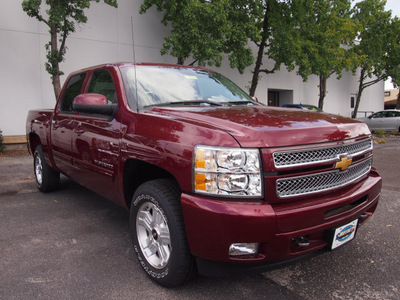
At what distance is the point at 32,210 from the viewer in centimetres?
441

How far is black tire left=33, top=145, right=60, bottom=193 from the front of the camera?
16.4ft

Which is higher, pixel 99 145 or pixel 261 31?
pixel 261 31

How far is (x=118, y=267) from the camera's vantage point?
9.27 ft

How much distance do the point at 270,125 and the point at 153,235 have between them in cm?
126

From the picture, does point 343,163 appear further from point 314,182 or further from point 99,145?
point 99,145

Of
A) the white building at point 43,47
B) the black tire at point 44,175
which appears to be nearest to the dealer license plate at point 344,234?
the black tire at point 44,175

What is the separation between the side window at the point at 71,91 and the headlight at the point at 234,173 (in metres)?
2.66

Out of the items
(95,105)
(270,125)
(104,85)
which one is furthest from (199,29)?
(270,125)

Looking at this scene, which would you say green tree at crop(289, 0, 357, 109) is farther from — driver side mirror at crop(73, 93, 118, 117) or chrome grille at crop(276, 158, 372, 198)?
chrome grille at crop(276, 158, 372, 198)

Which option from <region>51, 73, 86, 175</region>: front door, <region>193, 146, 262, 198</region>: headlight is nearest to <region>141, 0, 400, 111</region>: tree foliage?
<region>51, 73, 86, 175</region>: front door

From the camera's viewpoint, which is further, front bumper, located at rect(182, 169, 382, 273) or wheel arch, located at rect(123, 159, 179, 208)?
wheel arch, located at rect(123, 159, 179, 208)

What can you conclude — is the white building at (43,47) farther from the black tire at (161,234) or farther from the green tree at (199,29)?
the black tire at (161,234)

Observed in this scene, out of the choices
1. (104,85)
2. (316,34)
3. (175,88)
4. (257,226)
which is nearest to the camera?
(257,226)

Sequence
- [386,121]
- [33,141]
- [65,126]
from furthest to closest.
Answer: [386,121]
[33,141]
[65,126]
